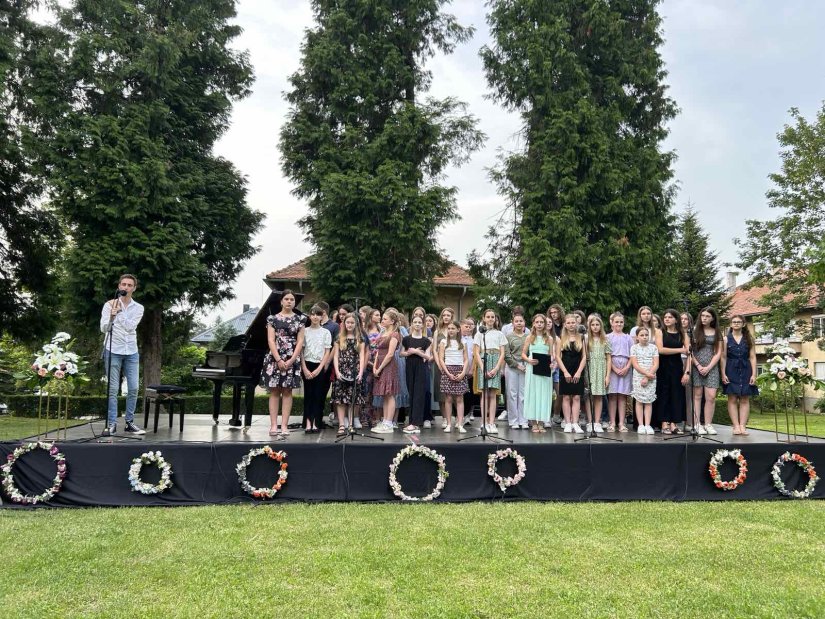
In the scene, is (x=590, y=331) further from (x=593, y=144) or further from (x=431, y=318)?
(x=593, y=144)

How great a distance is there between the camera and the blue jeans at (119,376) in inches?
264

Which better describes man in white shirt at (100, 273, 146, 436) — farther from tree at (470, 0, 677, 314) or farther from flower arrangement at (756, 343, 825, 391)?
tree at (470, 0, 677, 314)

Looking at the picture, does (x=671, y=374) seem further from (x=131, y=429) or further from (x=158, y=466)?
(x=131, y=429)

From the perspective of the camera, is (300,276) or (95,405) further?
(300,276)

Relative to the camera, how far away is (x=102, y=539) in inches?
189

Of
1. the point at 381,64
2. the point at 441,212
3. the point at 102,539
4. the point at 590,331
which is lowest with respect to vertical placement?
the point at 102,539

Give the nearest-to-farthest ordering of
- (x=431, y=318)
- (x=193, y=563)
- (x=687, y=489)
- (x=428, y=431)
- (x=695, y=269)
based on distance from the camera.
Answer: (x=193, y=563), (x=687, y=489), (x=428, y=431), (x=431, y=318), (x=695, y=269)

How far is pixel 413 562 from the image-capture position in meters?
4.27

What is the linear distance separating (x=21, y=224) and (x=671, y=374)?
1680 centimetres

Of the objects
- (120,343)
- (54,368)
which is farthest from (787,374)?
(54,368)

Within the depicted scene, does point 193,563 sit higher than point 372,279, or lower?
lower

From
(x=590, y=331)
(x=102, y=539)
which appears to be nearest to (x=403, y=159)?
(x=590, y=331)

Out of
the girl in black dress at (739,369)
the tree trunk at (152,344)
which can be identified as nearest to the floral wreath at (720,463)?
the girl in black dress at (739,369)

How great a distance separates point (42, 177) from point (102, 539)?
1367 centimetres
